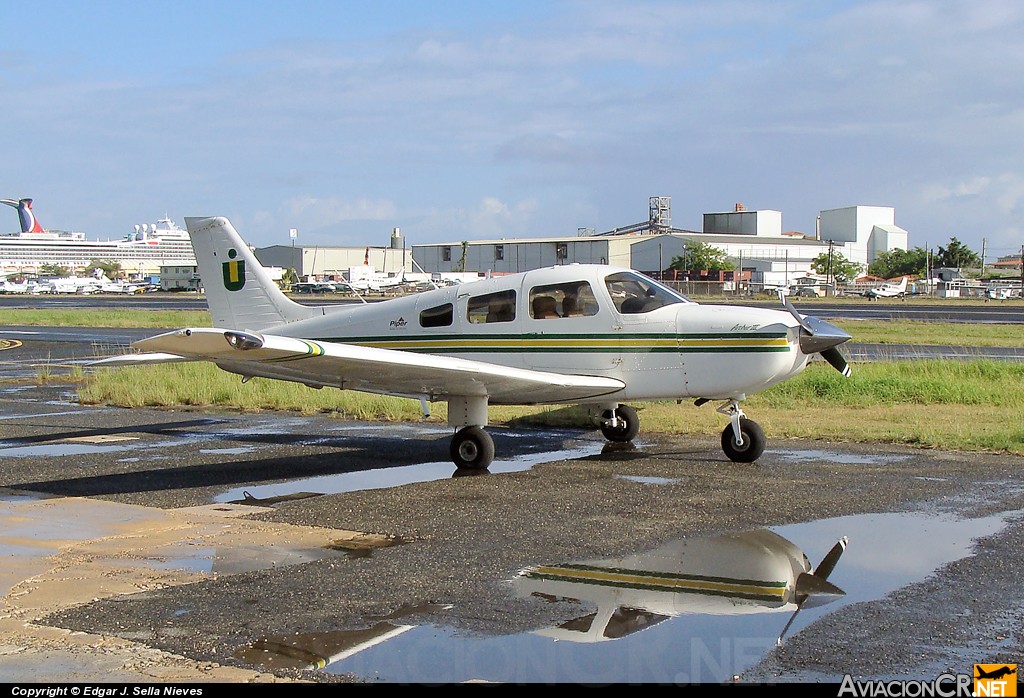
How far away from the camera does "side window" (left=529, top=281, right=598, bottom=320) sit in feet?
42.2

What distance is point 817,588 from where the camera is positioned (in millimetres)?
6984

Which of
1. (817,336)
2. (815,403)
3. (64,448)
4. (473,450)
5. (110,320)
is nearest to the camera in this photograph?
(817,336)

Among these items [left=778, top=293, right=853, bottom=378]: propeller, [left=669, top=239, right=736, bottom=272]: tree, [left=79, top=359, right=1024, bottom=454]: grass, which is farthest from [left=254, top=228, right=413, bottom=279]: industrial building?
[left=778, top=293, right=853, bottom=378]: propeller

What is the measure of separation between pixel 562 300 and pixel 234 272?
4967mm

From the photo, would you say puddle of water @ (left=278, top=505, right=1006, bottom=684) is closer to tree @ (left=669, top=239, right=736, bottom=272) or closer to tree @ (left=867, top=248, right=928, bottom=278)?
tree @ (left=669, top=239, right=736, bottom=272)

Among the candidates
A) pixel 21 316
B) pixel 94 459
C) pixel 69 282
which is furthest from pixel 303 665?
pixel 69 282

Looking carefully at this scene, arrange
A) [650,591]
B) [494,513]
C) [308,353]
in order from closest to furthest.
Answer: [650,591], [494,513], [308,353]

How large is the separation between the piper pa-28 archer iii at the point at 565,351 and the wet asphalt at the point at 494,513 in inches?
31.6

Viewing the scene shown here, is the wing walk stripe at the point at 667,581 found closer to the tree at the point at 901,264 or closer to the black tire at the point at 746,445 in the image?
the black tire at the point at 746,445

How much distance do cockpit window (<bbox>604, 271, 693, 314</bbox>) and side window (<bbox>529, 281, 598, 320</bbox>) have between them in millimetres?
269

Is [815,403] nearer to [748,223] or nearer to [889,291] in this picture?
[889,291]

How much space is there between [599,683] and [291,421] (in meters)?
12.5

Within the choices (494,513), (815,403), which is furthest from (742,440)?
(815,403)

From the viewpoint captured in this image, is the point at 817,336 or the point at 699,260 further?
the point at 699,260
